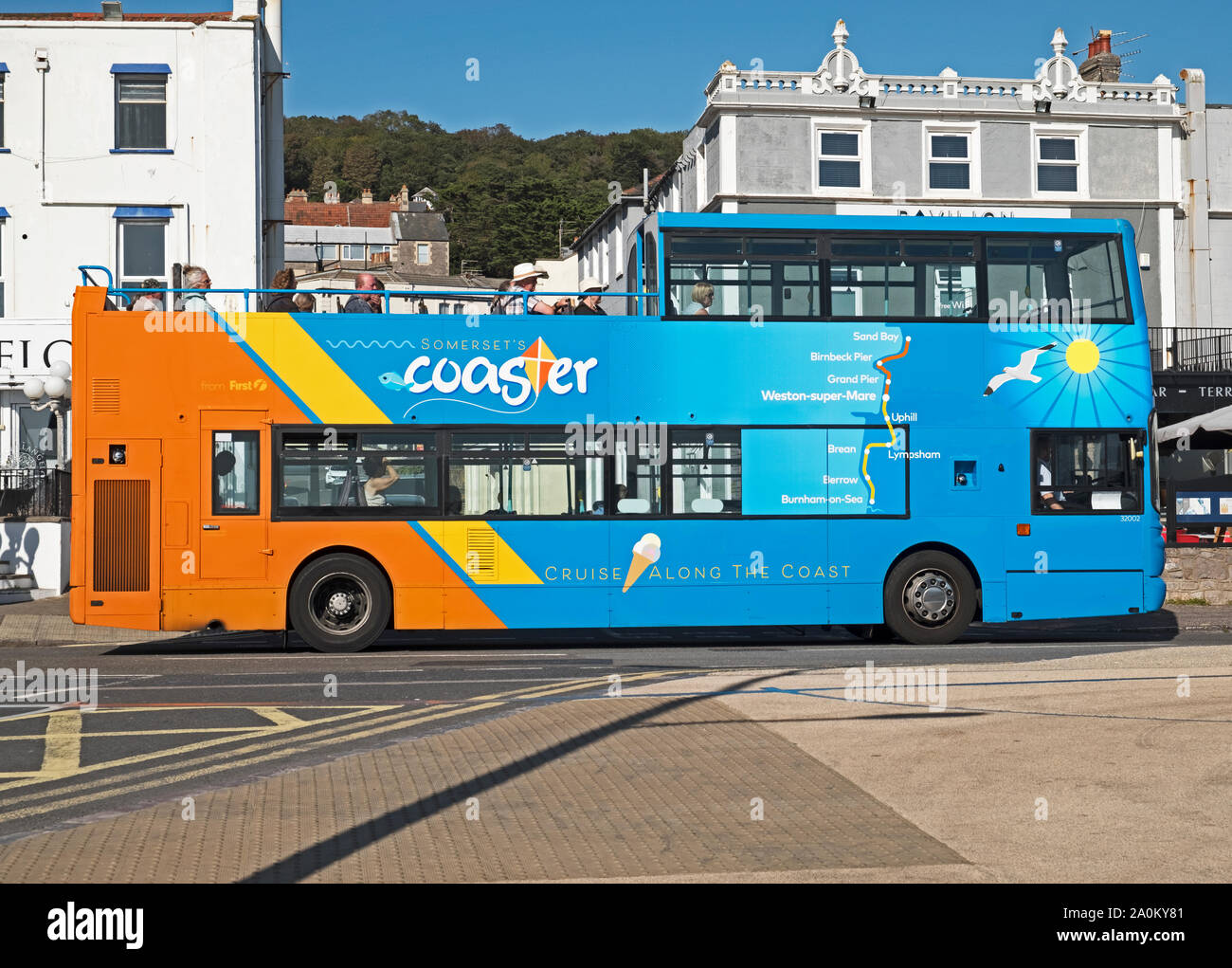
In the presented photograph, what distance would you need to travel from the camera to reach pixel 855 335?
16.2 meters

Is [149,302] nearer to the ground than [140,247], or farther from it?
nearer to the ground

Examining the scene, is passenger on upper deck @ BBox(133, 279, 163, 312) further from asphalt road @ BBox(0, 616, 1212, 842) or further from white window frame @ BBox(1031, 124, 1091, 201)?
white window frame @ BBox(1031, 124, 1091, 201)

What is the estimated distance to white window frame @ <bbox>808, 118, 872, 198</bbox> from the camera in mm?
35062

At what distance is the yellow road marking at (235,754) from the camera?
25.5 feet

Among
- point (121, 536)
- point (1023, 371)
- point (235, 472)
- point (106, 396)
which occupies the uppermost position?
point (1023, 371)

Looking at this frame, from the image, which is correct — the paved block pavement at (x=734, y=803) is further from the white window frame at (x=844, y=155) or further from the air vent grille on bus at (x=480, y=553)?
the white window frame at (x=844, y=155)

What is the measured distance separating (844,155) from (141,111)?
17.7m

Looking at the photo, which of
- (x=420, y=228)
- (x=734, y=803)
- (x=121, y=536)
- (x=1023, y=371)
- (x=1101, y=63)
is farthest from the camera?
(x=420, y=228)

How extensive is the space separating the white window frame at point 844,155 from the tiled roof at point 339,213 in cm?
8622

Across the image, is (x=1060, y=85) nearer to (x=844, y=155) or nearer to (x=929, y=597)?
(x=844, y=155)

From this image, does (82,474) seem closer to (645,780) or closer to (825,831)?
(645,780)

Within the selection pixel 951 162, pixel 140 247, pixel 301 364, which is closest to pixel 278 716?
pixel 301 364

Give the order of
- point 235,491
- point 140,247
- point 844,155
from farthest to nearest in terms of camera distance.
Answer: point 844,155, point 140,247, point 235,491

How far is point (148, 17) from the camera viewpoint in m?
28.9
